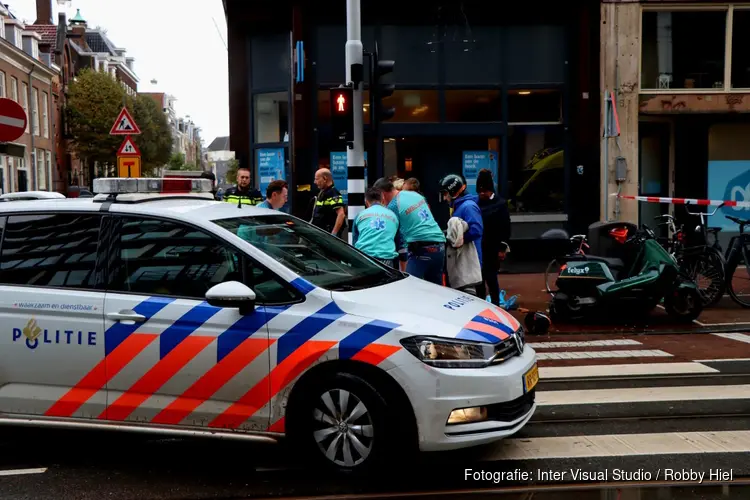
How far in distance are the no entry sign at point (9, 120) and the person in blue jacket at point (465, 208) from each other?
4.71m

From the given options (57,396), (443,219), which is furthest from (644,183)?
(57,396)

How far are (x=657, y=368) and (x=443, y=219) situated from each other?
29.1 ft

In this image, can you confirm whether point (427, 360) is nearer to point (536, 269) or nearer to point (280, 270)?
point (280, 270)

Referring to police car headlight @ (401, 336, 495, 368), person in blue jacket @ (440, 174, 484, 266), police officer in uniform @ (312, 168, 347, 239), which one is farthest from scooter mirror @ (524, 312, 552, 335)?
police car headlight @ (401, 336, 495, 368)

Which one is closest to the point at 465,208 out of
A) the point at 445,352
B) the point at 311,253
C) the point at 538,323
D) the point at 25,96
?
the point at 538,323

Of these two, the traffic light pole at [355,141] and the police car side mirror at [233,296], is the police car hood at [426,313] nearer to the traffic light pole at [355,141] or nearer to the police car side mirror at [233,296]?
the police car side mirror at [233,296]

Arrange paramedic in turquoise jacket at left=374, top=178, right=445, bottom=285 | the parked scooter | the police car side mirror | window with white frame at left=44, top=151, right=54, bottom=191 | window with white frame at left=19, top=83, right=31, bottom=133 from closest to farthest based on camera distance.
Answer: the police car side mirror, paramedic in turquoise jacket at left=374, top=178, right=445, bottom=285, the parked scooter, window with white frame at left=19, top=83, right=31, bottom=133, window with white frame at left=44, top=151, right=54, bottom=191

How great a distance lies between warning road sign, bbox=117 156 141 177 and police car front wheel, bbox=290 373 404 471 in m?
10.8

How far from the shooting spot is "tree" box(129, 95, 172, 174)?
5688 centimetres

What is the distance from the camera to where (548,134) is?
16.1 metres

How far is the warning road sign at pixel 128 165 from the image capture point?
47.3 feet

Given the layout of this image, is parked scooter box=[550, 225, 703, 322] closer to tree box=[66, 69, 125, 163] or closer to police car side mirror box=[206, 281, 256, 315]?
police car side mirror box=[206, 281, 256, 315]

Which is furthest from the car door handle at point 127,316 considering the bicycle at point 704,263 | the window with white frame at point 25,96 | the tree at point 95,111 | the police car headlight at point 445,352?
the tree at point 95,111

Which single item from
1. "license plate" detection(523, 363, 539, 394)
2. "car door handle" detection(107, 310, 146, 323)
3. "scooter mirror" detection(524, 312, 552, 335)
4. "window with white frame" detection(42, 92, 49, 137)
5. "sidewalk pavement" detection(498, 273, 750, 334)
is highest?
"window with white frame" detection(42, 92, 49, 137)
